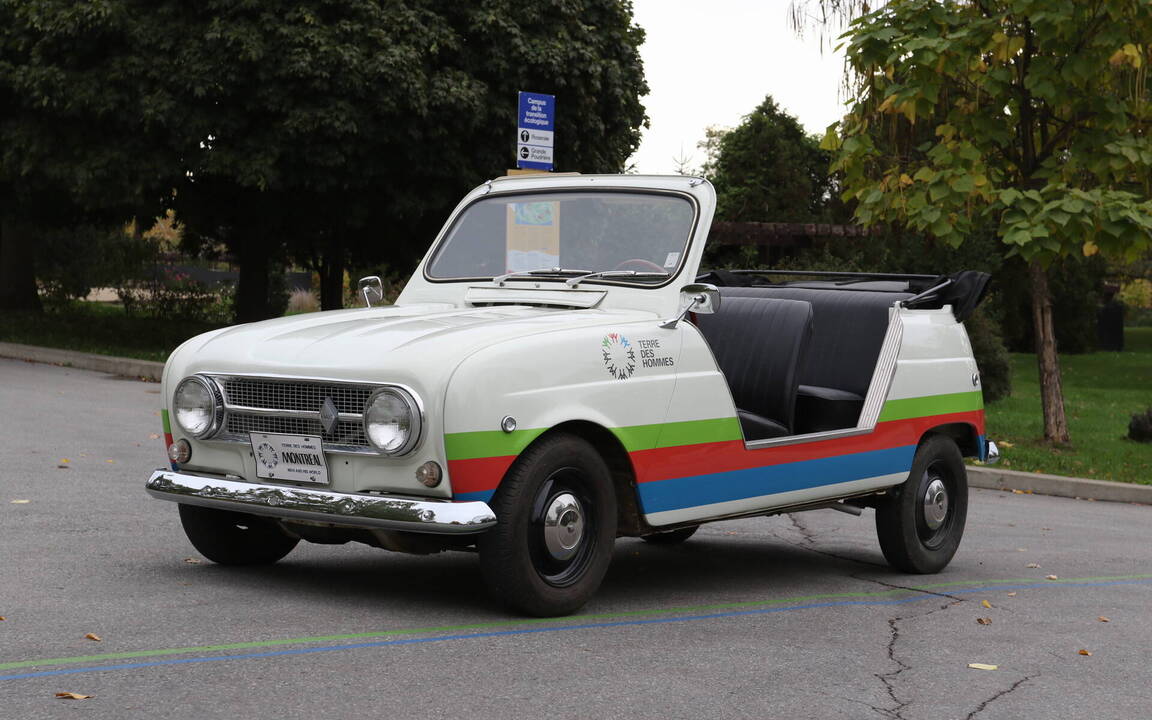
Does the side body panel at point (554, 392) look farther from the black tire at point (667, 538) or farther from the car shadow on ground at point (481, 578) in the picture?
the black tire at point (667, 538)

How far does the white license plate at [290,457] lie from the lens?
6.03 meters

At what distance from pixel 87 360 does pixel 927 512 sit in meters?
14.5

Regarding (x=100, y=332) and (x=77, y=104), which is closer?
(x=77, y=104)

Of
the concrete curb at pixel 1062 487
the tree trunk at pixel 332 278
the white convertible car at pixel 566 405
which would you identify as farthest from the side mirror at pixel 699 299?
the tree trunk at pixel 332 278

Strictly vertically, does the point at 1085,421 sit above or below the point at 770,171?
below

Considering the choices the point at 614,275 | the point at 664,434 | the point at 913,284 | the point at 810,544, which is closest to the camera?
the point at 664,434

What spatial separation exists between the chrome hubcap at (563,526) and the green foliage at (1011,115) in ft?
30.9

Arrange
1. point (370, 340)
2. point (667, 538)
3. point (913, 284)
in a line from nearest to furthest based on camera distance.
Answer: point (370, 340) → point (667, 538) → point (913, 284)

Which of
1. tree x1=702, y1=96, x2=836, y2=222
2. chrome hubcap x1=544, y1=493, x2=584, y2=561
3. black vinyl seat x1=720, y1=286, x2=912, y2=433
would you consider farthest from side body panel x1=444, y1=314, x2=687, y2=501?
tree x1=702, y1=96, x2=836, y2=222

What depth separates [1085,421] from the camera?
21.7 metres

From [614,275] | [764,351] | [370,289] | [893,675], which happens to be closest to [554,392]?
[614,275]

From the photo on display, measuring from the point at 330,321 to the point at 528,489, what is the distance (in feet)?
4.83

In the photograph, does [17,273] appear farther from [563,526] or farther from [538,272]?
[563,526]

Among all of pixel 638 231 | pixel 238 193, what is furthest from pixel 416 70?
pixel 638 231
